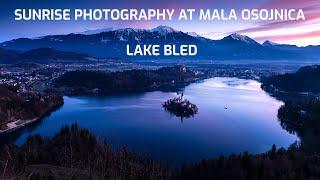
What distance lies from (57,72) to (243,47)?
4402 cm

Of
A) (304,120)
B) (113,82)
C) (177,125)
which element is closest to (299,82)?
(113,82)

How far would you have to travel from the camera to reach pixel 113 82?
3447 centimetres

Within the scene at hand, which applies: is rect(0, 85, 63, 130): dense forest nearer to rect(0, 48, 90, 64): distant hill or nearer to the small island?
the small island

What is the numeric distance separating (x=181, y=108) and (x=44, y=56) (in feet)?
126

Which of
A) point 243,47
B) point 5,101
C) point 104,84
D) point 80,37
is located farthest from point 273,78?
point 243,47

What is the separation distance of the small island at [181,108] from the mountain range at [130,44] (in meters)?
24.6

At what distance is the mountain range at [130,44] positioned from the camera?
59.6 m

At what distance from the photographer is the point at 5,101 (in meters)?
21.6

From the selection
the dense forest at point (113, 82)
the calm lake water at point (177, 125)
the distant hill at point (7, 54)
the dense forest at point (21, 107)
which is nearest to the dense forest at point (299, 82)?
the calm lake water at point (177, 125)

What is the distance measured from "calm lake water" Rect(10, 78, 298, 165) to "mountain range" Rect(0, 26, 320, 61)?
23399 millimetres

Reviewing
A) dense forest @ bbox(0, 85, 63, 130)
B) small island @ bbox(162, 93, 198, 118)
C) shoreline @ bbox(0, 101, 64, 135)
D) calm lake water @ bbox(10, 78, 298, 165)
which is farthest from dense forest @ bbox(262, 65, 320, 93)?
shoreline @ bbox(0, 101, 64, 135)

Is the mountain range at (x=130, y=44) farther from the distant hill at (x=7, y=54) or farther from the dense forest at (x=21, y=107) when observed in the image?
the dense forest at (x=21, y=107)

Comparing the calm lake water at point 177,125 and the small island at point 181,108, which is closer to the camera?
the calm lake water at point 177,125

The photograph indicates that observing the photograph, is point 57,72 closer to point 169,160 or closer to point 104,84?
point 104,84
